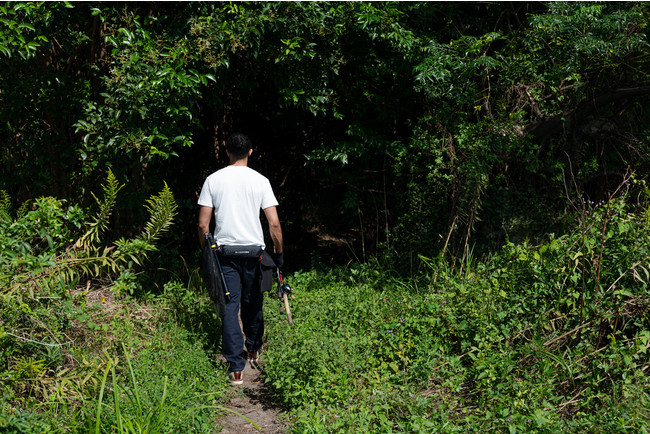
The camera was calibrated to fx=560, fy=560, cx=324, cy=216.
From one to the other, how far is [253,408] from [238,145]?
210 centimetres

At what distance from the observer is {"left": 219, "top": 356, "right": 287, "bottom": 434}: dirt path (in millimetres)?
4055

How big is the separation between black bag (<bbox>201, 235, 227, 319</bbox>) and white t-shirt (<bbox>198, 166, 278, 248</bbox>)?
0.10 m

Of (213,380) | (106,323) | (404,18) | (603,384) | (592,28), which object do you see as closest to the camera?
(603,384)

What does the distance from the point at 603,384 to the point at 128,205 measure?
15.5 ft


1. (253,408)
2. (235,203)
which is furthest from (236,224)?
(253,408)

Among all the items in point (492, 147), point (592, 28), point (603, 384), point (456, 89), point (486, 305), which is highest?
point (592, 28)

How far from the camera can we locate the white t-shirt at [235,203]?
456 cm

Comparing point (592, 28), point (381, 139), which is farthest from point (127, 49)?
point (592, 28)

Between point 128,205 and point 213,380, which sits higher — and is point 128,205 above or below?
above

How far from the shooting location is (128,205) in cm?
597

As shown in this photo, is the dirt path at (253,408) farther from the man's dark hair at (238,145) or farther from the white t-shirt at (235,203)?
the man's dark hair at (238,145)

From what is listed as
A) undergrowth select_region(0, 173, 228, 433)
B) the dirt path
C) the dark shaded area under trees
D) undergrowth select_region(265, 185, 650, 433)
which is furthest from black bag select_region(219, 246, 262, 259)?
the dark shaded area under trees

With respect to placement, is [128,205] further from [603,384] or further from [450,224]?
[603,384]

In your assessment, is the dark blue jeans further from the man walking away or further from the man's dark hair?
the man's dark hair
